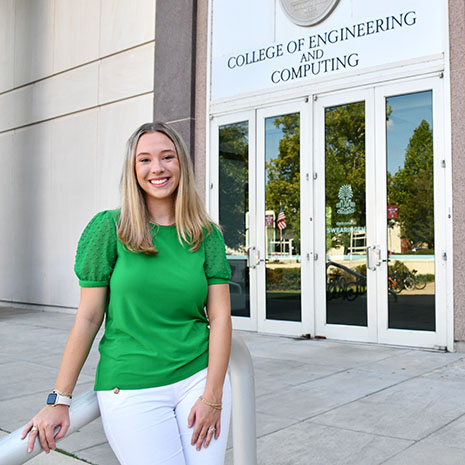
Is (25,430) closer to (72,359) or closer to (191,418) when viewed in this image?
(72,359)

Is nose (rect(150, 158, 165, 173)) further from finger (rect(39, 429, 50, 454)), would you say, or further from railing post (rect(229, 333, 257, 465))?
finger (rect(39, 429, 50, 454))

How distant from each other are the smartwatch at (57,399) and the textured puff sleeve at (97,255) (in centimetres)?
37

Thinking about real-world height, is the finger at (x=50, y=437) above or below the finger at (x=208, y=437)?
above

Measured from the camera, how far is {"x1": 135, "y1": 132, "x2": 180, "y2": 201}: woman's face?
1979 millimetres

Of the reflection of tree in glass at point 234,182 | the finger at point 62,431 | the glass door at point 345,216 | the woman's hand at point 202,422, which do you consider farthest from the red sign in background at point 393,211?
the finger at point 62,431

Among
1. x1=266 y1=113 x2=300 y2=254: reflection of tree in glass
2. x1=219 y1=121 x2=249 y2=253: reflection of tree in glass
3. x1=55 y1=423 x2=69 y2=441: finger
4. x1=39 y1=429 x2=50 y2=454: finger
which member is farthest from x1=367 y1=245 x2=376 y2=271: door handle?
x1=39 y1=429 x2=50 y2=454: finger

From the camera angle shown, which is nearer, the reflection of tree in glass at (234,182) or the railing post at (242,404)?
the railing post at (242,404)

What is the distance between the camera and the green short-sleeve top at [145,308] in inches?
70.7

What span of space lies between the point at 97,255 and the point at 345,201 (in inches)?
266

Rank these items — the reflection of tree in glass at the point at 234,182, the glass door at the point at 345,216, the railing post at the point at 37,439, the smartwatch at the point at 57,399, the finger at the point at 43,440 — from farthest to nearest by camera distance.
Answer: the reflection of tree in glass at the point at 234,182 < the glass door at the point at 345,216 < the smartwatch at the point at 57,399 < the finger at the point at 43,440 < the railing post at the point at 37,439

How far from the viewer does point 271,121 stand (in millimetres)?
9117

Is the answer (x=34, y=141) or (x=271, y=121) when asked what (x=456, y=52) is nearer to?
(x=271, y=121)

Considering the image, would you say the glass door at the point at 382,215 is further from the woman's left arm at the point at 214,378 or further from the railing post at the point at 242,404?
the woman's left arm at the point at 214,378

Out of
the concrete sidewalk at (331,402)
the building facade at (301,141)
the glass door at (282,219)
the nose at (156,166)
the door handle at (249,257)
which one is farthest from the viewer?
the door handle at (249,257)
